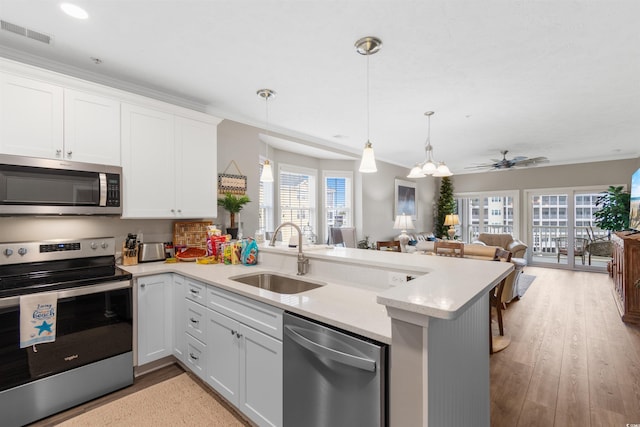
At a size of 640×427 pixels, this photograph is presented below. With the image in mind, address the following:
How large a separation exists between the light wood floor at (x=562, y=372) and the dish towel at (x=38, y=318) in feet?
1.94

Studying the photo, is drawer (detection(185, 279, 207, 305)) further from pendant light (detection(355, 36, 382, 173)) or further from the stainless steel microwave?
pendant light (detection(355, 36, 382, 173))

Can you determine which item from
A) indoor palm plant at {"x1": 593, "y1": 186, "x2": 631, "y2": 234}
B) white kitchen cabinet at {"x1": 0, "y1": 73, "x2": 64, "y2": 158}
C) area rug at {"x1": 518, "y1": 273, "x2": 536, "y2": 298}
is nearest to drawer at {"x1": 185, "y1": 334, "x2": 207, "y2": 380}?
white kitchen cabinet at {"x1": 0, "y1": 73, "x2": 64, "y2": 158}

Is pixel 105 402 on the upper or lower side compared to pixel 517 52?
lower

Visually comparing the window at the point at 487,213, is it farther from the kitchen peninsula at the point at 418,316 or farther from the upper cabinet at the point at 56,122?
Answer: the upper cabinet at the point at 56,122

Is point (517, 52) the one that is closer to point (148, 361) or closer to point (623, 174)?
point (148, 361)

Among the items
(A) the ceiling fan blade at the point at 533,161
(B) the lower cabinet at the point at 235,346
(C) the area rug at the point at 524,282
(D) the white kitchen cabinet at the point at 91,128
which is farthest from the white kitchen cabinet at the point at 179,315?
(A) the ceiling fan blade at the point at 533,161

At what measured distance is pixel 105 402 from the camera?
2105 mm

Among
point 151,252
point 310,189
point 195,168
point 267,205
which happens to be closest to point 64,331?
point 151,252

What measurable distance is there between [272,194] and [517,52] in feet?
12.5

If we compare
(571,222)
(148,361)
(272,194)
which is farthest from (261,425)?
(571,222)

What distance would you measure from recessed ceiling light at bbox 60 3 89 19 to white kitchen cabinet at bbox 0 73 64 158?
22.8 inches

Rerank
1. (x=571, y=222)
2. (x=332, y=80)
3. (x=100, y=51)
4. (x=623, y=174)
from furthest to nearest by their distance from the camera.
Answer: (x=571, y=222), (x=623, y=174), (x=332, y=80), (x=100, y=51)

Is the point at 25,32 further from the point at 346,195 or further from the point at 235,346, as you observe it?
the point at 346,195

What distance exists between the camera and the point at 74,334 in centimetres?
201
